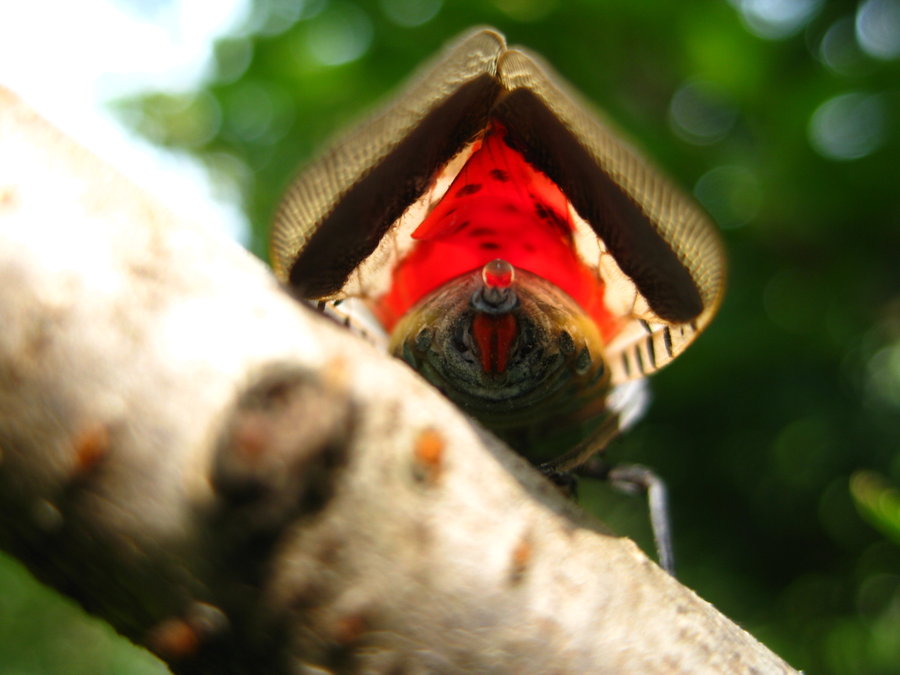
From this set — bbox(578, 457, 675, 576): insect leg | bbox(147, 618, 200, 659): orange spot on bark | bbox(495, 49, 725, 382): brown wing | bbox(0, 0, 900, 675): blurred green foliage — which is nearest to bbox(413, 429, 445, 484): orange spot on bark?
bbox(147, 618, 200, 659): orange spot on bark

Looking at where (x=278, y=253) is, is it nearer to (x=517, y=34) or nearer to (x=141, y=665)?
(x=517, y=34)

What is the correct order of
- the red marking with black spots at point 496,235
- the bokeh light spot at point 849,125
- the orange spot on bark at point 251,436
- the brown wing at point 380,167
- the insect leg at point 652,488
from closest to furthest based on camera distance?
1. the orange spot on bark at point 251,436
2. the brown wing at point 380,167
3. the red marking with black spots at point 496,235
4. the insect leg at point 652,488
5. the bokeh light spot at point 849,125

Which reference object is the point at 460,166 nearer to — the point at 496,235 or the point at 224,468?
the point at 496,235

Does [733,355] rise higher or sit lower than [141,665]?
higher

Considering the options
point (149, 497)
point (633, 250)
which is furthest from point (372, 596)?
point (633, 250)

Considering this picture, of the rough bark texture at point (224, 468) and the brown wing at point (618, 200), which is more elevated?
the brown wing at point (618, 200)

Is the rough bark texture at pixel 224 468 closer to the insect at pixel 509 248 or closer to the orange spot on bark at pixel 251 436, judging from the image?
the orange spot on bark at pixel 251 436

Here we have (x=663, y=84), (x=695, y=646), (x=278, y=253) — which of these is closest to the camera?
(x=695, y=646)

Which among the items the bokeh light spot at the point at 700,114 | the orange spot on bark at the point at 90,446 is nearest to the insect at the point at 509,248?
the orange spot on bark at the point at 90,446

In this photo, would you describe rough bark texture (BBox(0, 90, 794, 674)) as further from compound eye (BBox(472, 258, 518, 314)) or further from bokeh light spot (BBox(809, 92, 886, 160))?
bokeh light spot (BBox(809, 92, 886, 160))
